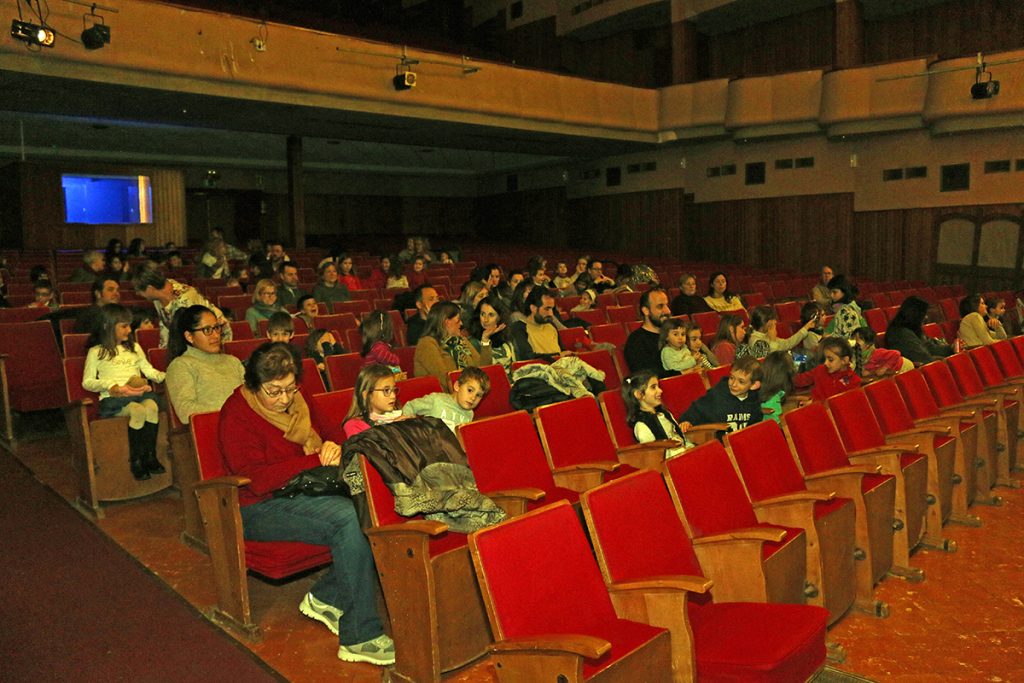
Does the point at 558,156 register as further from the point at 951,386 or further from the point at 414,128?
the point at 951,386

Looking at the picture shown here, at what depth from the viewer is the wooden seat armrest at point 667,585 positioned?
2.10 meters

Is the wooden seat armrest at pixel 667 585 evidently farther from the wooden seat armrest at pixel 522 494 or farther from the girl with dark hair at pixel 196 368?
the girl with dark hair at pixel 196 368

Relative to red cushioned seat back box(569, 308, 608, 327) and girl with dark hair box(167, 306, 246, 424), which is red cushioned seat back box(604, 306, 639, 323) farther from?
girl with dark hair box(167, 306, 246, 424)

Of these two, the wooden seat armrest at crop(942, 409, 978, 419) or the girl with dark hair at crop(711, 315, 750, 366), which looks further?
the girl with dark hair at crop(711, 315, 750, 366)

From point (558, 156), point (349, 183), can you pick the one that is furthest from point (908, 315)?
point (349, 183)

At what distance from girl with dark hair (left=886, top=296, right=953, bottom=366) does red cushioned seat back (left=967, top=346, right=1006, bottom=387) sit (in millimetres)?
308

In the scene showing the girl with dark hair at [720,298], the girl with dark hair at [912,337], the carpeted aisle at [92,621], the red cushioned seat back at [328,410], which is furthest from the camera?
the girl with dark hair at [720,298]

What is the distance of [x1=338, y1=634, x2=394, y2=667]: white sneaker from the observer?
264 centimetres

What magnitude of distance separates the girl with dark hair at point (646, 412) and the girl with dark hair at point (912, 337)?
2.82m

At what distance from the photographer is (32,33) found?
733 centimetres

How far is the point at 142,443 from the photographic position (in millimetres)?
4180

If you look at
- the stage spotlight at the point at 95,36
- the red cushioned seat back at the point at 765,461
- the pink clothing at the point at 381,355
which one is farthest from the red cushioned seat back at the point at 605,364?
the stage spotlight at the point at 95,36

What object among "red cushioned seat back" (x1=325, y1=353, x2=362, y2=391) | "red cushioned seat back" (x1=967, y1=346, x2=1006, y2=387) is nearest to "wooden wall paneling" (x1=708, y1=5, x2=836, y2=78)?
"red cushioned seat back" (x1=967, y1=346, x2=1006, y2=387)

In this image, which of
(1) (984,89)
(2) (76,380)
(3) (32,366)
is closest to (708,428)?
(2) (76,380)
